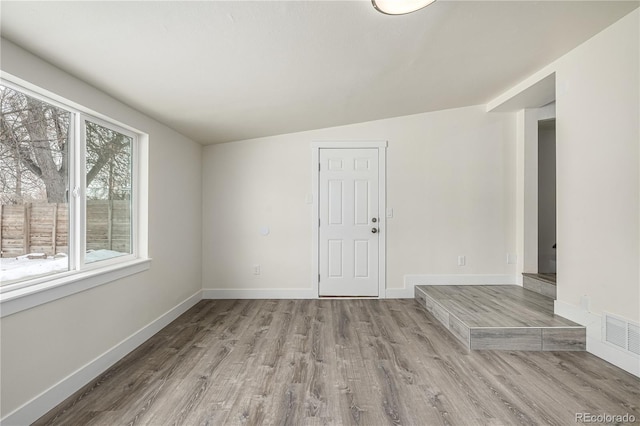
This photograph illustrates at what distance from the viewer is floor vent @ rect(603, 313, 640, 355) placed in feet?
6.77

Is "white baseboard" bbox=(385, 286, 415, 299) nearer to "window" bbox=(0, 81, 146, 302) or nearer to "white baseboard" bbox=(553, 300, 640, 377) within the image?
"white baseboard" bbox=(553, 300, 640, 377)

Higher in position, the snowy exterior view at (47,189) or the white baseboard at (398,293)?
the snowy exterior view at (47,189)

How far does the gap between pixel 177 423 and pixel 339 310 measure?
7.11 feet

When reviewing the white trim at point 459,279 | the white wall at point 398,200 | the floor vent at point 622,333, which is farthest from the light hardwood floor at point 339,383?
the white wall at point 398,200

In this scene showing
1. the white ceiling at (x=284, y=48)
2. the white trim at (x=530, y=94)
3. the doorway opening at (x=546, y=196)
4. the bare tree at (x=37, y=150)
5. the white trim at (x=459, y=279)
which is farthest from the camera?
the doorway opening at (x=546, y=196)

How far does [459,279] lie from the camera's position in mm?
3908

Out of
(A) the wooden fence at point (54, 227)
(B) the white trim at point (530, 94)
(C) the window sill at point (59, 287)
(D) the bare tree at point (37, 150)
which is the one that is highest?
(B) the white trim at point (530, 94)

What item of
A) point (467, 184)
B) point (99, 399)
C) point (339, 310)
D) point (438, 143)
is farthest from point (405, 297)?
point (99, 399)

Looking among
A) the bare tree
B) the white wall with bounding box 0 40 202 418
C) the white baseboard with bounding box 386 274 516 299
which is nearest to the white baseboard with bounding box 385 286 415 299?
the white baseboard with bounding box 386 274 516 299

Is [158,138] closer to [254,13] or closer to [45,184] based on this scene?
[45,184]

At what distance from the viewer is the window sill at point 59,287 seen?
1539mm

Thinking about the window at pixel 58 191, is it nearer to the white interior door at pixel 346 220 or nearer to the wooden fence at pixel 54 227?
the wooden fence at pixel 54 227

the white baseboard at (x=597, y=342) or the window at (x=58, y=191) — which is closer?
the window at (x=58, y=191)

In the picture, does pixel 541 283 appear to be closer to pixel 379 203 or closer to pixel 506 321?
pixel 506 321
